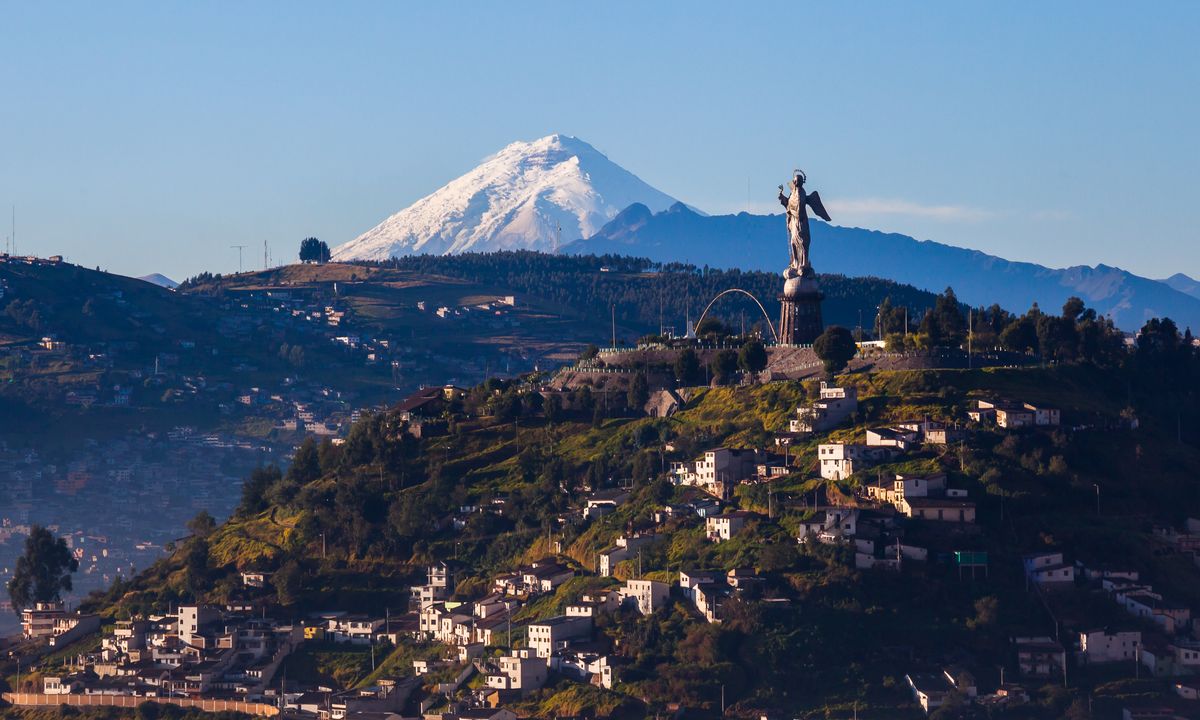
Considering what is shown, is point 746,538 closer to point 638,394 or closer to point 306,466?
point 638,394

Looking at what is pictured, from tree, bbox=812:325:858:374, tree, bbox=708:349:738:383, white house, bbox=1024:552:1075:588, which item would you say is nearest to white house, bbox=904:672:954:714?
white house, bbox=1024:552:1075:588

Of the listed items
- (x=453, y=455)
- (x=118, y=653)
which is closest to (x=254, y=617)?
(x=118, y=653)

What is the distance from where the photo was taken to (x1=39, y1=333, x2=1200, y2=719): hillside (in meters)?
90.6

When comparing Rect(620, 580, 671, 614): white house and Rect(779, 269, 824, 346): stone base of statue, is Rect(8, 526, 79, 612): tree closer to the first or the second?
Rect(620, 580, 671, 614): white house

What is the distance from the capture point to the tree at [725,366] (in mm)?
124812

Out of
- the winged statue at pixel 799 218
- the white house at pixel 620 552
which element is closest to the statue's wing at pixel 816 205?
the winged statue at pixel 799 218

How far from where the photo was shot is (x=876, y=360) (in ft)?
391

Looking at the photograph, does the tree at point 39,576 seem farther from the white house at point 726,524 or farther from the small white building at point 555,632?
the white house at point 726,524

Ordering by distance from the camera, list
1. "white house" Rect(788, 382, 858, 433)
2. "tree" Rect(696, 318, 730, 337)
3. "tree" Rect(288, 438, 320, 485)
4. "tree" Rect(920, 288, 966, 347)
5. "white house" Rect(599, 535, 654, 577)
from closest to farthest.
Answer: "white house" Rect(599, 535, 654, 577) → "white house" Rect(788, 382, 858, 433) → "tree" Rect(920, 288, 966, 347) → "tree" Rect(288, 438, 320, 485) → "tree" Rect(696, 318, 730, 337)

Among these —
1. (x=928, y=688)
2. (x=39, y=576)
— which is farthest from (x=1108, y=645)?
(x=39, y=576)

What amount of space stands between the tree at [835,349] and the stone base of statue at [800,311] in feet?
25.0

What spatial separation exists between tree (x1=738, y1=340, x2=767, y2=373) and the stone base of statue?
3388 millimetres

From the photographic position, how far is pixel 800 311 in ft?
421

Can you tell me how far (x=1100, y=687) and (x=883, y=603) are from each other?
9235mm
